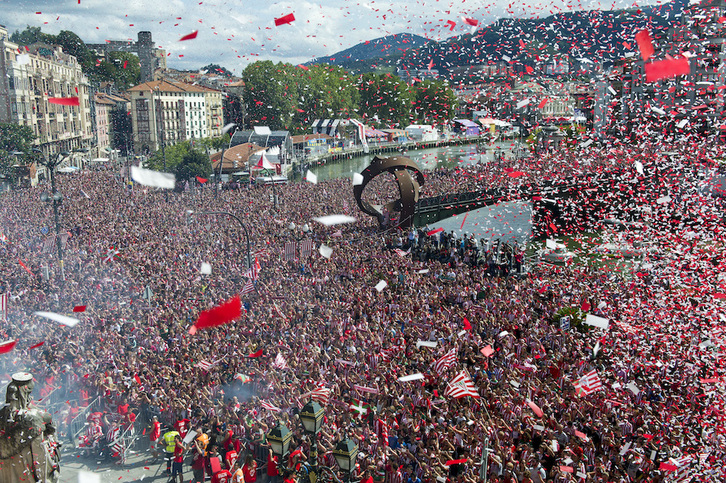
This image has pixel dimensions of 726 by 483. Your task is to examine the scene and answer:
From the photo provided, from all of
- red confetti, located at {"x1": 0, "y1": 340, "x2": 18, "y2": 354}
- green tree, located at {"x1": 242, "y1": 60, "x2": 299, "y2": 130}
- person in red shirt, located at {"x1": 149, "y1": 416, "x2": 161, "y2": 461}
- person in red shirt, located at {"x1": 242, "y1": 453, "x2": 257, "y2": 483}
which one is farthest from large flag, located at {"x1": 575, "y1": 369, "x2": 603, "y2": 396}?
green tree, located at {"x1": 242, "y1": 60, "x2": 299, "y2": 130}

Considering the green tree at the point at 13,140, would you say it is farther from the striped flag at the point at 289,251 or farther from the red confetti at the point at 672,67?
the red confetti at the point at 672,67

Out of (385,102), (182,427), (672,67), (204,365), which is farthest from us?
(385,102)

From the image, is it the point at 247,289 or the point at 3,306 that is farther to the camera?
the point at 247,289

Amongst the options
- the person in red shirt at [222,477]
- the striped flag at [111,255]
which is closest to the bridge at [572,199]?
the striped flag at [111,255]

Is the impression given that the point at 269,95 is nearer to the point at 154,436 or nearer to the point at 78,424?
the point at 78,424

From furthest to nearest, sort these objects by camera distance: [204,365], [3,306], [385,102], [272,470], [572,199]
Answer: [385,102] < [572,199] < [3,306] < [204,365] < [272,470]

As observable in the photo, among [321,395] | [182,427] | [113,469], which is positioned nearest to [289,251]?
[182,427]
